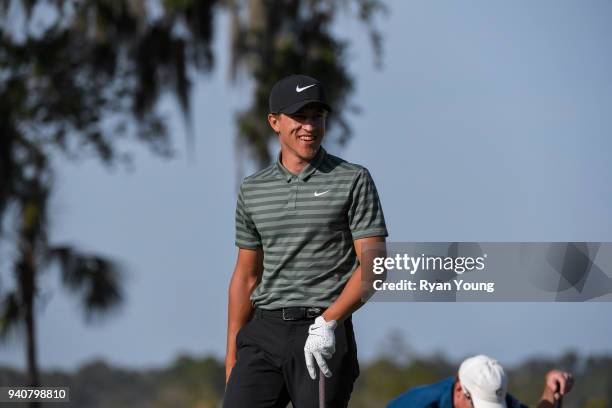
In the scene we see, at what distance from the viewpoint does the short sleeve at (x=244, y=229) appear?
5652 mm

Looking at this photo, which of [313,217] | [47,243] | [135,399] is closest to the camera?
[313,217]

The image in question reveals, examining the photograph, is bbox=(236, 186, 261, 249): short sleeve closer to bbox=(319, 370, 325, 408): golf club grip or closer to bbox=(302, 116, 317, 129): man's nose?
bbox=(302, 116, 317, 129): man's nose

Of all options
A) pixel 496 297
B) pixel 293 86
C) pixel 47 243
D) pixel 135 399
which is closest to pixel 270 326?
pixel 293 86

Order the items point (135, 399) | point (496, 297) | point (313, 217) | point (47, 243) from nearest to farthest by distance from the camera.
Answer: point (313, 217)
point (496, 297)
point (135, 399)
point (47, 243)

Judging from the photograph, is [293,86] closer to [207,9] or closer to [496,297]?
[496,297]

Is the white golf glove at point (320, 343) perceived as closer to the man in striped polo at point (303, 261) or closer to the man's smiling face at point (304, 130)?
the man in striped polo at point (303, 261)

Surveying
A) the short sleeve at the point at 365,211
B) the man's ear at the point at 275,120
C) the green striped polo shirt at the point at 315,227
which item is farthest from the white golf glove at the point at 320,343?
the man's ear at the point at 275,120

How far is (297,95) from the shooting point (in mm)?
5477

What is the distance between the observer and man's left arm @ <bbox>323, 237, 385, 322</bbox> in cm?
528

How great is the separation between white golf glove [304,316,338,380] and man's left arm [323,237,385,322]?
1.2 inches

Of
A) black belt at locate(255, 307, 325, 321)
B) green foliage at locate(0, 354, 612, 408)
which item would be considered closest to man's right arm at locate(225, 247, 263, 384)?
black belt at locate(255, 307, 325, 321)

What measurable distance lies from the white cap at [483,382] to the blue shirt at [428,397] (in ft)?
0.27

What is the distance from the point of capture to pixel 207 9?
21.0m

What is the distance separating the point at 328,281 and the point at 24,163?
52.4ft
